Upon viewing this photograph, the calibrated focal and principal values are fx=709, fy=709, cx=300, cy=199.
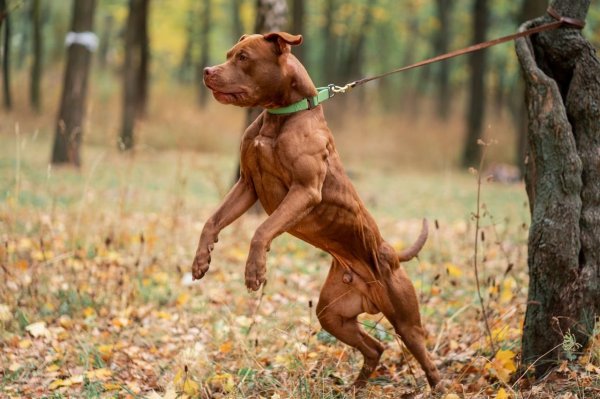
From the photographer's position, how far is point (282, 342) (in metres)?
4.64

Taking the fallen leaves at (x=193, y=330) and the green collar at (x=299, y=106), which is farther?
the fallen leaves at (x=193, y=330)

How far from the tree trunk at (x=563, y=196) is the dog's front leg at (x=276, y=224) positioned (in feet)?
5.03

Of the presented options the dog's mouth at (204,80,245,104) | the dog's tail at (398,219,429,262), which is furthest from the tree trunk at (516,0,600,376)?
the dog's mouth at (204,80,245,104)

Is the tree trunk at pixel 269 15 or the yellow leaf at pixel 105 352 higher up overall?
the tree trunk at pixel 269 15

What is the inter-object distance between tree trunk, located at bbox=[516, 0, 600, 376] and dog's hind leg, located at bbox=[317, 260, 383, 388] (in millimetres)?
977

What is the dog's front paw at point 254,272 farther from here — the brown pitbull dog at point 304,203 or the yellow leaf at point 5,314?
the yellow leaf at point 5,314

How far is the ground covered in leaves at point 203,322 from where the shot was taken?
3936mm

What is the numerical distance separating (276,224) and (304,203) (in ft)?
0.52

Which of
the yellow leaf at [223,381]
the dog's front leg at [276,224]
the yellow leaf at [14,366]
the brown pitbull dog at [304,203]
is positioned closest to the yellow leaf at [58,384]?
the yellow leaf at [14,366]

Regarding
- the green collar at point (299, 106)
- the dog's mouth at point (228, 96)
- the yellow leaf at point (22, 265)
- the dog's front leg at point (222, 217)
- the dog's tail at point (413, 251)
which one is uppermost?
the dog's mouth at point (228, 96)

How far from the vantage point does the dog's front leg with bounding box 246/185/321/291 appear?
3014 mm

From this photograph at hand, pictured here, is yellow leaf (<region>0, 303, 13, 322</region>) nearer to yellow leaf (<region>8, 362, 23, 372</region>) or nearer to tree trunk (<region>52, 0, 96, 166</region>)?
yellow leaf (<region>8, 362, 23, 372</region>)

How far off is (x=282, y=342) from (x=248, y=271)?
1740 mm

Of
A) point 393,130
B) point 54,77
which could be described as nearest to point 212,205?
point 393,130
